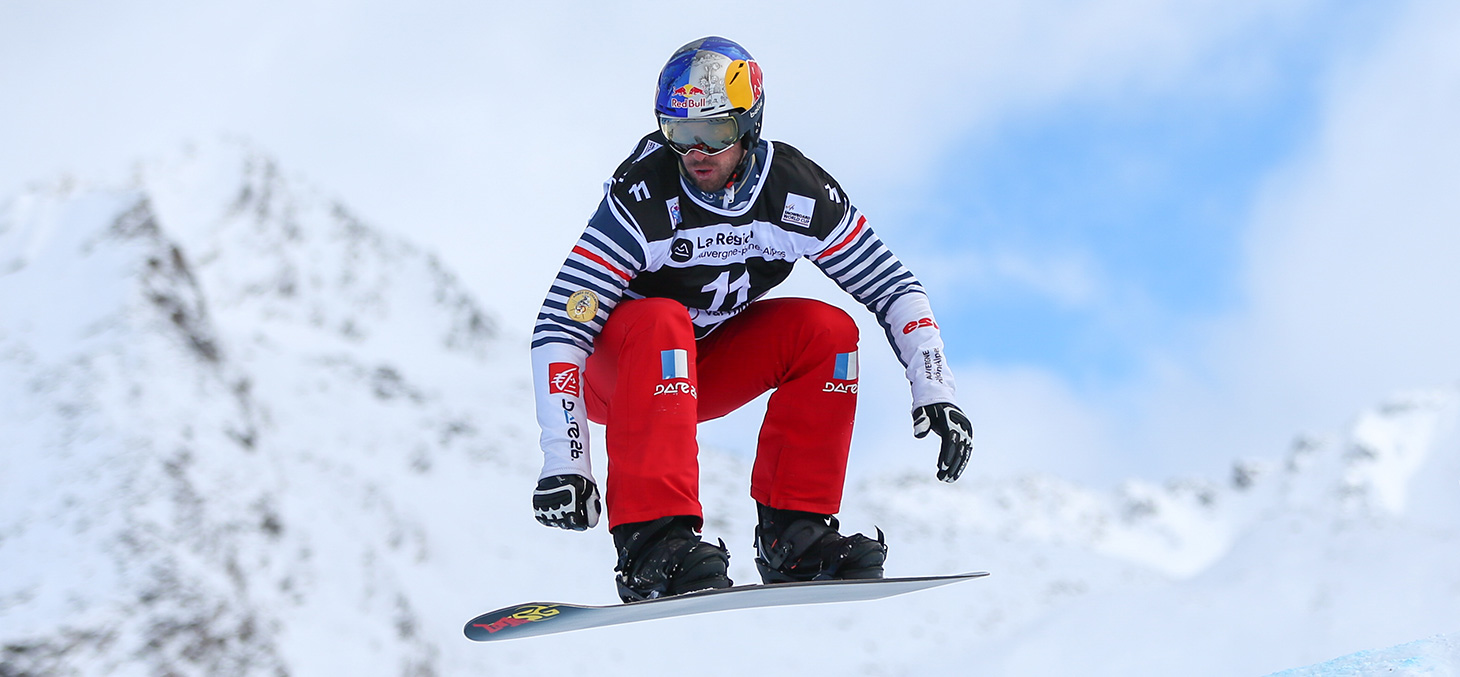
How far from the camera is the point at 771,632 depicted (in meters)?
20.5

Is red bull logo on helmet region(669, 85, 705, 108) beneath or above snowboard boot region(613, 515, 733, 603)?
above

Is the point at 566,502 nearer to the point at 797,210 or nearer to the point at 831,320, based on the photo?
the point at 831,320

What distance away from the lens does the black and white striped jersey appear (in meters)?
4.72

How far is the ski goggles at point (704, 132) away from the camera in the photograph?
15.2 feet

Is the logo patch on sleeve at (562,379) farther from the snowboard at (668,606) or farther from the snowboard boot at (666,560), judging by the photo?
the snowboard at (668,606)

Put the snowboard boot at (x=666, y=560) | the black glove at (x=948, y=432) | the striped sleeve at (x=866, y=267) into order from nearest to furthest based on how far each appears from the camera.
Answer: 1. the snowboard boot at (x=666, y=560)
2. the black glove at (x=948, y=432)
3. the striped sleeve at (x=866, y=267)

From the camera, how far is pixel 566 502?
14.9ft

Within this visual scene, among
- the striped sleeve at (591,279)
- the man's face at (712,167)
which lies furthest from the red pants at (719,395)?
the man's face at (712,167)

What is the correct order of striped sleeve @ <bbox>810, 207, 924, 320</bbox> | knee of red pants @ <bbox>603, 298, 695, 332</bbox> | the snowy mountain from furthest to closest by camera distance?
the snowy mountain → striped sleeve @ <bbox>810, 207, 924, 320</bbox> → knee of red pants @ <bbox>603, 298, 695, 332</bbox>

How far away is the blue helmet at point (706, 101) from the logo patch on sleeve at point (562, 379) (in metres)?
1.17

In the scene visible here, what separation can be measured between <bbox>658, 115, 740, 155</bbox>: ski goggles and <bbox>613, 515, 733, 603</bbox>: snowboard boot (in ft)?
5.63

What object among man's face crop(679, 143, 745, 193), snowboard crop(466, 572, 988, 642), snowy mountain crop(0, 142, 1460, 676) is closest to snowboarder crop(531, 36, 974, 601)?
man's face crop(679, 143, 745, 193)

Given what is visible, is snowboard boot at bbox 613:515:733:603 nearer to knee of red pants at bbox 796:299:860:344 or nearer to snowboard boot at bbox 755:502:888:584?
snowboard boot at bbox 755:502:888:584

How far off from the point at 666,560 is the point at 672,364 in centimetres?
87
